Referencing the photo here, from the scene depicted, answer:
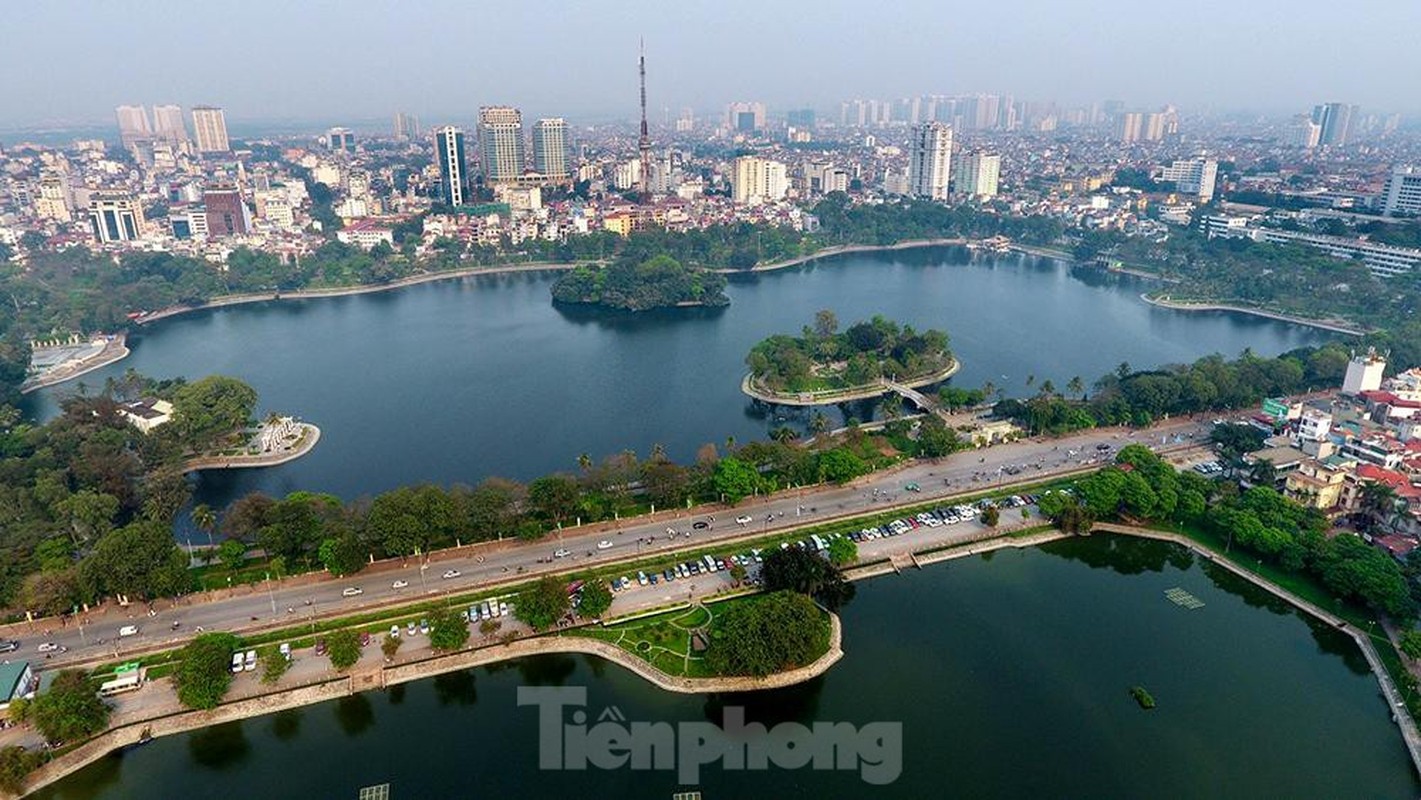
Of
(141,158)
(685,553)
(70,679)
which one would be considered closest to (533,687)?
(685,553)

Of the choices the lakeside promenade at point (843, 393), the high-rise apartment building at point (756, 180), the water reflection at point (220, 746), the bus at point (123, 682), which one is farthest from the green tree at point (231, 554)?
the high-rise apartment building at point (756, 180)

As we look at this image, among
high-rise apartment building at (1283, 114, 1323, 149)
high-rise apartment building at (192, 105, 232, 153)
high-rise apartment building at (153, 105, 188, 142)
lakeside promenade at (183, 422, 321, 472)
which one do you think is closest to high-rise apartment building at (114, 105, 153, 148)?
high-rise apartment building at (153, 105, 188, 142)

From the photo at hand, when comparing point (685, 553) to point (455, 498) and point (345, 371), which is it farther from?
point (345, 371)

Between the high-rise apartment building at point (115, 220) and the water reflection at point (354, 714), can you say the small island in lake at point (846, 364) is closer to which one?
the water reflection at point (354, 714)

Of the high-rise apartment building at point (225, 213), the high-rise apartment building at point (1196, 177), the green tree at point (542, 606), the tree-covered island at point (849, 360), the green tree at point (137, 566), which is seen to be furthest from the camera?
the high-rise apartment building at point (1196, 177)

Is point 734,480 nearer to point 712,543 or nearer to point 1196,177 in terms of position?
point 712,543

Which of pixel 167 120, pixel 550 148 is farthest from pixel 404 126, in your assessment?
pixel 550 148
